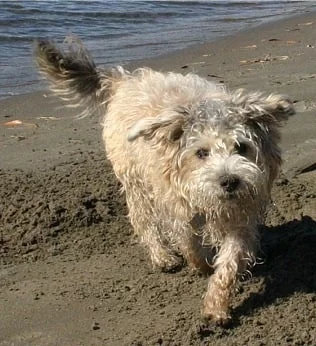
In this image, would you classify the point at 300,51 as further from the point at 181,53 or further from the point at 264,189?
the point at 264,189

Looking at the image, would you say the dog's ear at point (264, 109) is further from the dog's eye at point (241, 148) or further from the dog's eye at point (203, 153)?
the dog's eye at point (203, 153)

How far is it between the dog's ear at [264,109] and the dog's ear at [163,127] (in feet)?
1.01

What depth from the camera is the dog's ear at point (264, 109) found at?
4.21m

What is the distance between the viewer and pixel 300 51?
37.2 feet

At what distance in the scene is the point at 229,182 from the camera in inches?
156

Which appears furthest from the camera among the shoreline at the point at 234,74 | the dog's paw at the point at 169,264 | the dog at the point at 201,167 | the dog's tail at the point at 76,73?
the shoreline at the point at 234,74

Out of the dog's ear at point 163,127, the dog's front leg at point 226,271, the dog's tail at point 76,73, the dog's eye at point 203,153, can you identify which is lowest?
the dog's front leg at point 226,271

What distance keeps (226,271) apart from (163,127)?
79 centimetres

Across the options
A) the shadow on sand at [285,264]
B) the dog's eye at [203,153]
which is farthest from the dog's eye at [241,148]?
the shadow on sand at [285,264]

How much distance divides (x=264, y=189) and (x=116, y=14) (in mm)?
12670

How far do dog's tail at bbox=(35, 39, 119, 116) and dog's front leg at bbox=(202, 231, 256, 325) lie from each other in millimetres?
1656

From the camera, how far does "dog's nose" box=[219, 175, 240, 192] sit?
13.0 feet

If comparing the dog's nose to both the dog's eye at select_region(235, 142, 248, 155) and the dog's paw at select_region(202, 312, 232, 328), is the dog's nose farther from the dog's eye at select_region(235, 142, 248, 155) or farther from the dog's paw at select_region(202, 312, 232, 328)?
the dog's paw at select_region(202, 312, 232, 328)

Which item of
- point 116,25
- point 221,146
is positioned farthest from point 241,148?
point 116,25
